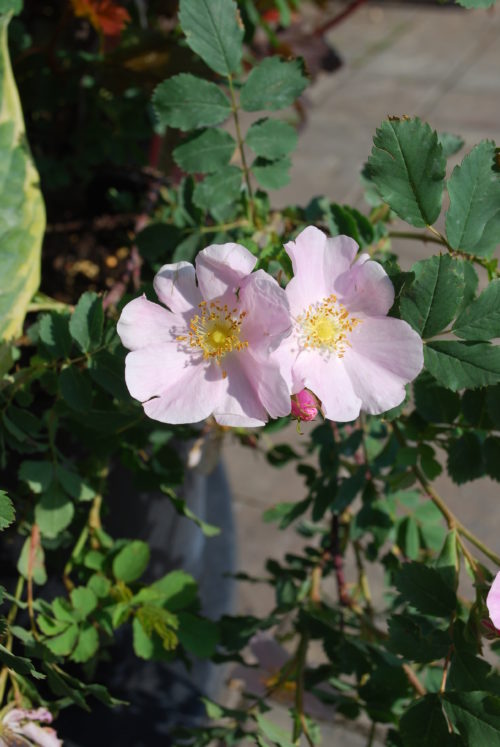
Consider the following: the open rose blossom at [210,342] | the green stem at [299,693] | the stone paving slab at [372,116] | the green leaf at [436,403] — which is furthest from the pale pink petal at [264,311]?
the stone paving slab at [372,116]

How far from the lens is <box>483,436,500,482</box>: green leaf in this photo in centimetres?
71

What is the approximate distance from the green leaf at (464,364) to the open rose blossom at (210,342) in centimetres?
13

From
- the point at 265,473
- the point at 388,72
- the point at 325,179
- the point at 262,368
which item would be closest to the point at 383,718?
the point at 262,368

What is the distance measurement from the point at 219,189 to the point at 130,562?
370 millimetres

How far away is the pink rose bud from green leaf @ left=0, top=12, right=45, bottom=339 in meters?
0.33

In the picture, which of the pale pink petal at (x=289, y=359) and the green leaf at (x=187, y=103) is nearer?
the pale pink petal at (x=289, y=359)

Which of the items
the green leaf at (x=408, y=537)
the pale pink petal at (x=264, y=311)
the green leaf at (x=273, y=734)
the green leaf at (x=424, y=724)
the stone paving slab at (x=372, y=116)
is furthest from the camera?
the stone paving slab at (x=372, y=116)

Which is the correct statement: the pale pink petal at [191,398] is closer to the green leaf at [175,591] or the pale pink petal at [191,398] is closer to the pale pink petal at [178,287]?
the pale pink petal at [178,287]

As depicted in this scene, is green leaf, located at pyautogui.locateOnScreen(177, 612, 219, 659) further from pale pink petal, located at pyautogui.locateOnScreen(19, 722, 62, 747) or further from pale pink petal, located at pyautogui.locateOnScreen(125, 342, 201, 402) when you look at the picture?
pale pink petal, located at pyautogui.locateOnScreen(125, 342, 201, 402)

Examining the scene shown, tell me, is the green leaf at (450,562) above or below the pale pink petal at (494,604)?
below

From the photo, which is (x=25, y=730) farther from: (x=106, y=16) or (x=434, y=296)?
(x=106, y=16)

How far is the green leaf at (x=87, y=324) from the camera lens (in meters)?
0.66

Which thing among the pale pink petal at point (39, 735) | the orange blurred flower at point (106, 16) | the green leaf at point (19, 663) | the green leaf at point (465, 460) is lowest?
the pale pink petal at point (39, 735)

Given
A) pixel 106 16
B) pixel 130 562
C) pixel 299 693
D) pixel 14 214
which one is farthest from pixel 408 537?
pixel 106 16
